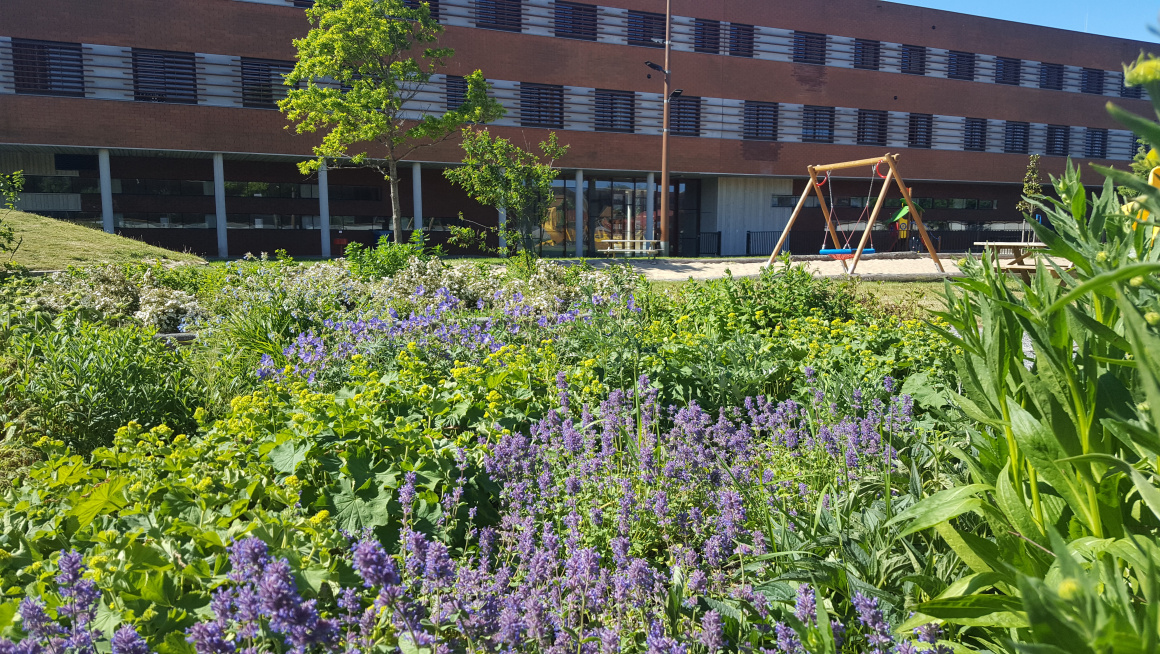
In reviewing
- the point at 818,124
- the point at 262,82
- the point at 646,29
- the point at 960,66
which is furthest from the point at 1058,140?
the point at 262,82

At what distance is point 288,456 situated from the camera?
2.88 meters

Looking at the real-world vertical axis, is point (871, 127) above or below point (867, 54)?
below

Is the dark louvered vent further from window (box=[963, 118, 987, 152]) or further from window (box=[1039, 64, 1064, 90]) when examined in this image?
window (box=[1039, 64, 1064, 90])

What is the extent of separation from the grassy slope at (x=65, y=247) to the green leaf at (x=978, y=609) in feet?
42.5

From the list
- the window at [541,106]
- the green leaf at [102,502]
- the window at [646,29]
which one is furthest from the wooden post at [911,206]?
the window at [646,29]

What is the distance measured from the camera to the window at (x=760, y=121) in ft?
96.8

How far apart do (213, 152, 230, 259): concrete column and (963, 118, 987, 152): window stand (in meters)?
31.4

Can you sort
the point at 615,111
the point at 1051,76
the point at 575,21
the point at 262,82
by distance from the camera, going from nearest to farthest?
1. the point at 262,82
2. the point at 575,21
3. the point at 615,111
4. the point at 1051,76

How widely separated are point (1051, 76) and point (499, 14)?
27626mm

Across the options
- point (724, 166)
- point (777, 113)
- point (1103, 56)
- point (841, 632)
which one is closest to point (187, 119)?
point (724, 166)

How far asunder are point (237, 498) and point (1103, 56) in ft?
148

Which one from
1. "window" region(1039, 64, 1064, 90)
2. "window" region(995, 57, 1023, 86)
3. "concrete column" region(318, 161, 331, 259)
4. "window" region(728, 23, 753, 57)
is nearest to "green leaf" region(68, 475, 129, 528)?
"concrete column" region(318, 161, 331, 259)

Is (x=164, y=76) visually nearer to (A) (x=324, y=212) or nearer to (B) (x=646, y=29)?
(A) (x=324, y=212)

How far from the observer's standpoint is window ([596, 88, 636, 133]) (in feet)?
89.5
